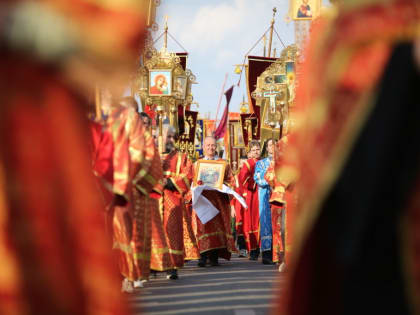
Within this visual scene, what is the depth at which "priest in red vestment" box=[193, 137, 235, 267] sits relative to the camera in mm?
14734

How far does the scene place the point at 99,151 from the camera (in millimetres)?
6750

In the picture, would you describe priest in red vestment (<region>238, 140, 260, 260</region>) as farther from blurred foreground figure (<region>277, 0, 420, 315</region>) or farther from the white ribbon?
blurred foreground figure (<region>277, 0, 420, 315</region>)

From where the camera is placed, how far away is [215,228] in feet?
49.3

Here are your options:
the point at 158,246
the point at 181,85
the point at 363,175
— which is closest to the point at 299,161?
the point at 363,175

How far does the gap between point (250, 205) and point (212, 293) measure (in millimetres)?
8195

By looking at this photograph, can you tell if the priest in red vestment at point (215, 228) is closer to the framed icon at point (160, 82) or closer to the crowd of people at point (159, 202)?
the crowd of people at point (159, 202)

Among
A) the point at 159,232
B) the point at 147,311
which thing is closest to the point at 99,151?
the point at 147,311

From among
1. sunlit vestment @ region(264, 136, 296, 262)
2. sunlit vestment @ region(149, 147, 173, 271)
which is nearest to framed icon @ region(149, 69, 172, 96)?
sunlit vestment @ region(264, 136, 296, 262)

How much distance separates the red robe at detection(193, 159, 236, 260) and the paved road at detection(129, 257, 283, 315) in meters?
1.12

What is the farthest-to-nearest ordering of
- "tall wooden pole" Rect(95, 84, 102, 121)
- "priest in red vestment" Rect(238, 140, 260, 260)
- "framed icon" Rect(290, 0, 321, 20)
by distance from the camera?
"priest in red vestment" Rect(238, 140, 260, 260) < "framed icon" Rect(290, 0, 321, 20) < "tall wooden pole" Rect(95, 84, 102, 121)

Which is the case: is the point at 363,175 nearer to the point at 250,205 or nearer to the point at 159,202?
the point at 159,202

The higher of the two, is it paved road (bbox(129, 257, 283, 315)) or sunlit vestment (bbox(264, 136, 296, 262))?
sunlit vestment (bbox(264, 136, 296, 262))

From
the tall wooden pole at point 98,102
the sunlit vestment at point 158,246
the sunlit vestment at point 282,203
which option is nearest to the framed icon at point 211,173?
the sunlit vestment at point 282,203

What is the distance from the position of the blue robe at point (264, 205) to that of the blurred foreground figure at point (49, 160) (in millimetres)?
12768
